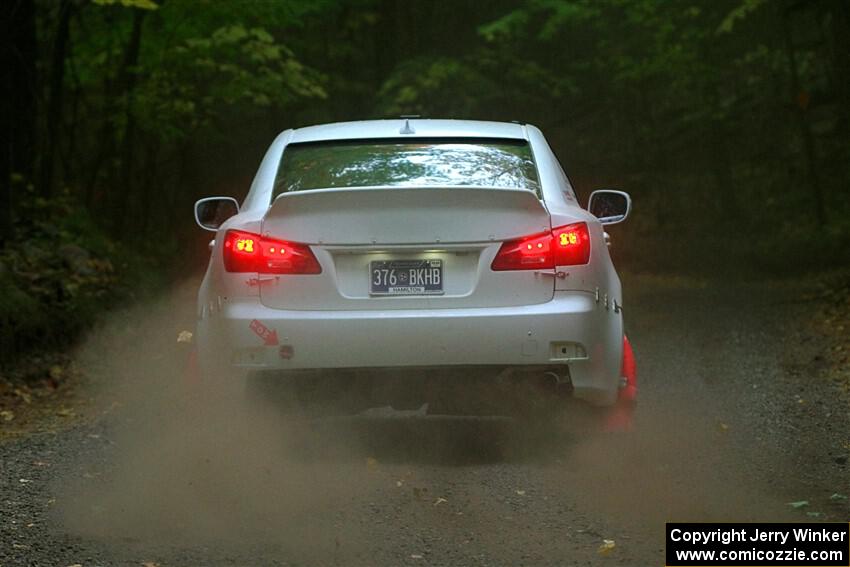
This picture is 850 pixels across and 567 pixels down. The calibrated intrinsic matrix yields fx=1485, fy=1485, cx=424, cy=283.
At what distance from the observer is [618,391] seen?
7590mm

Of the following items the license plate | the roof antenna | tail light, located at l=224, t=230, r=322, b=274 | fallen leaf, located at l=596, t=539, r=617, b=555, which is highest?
the roof antenna

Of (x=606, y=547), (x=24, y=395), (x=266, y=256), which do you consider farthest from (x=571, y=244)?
(x=24, y=395)

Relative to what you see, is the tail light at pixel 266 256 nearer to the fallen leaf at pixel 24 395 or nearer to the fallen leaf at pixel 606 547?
the fallen leaf at pixel 606 547

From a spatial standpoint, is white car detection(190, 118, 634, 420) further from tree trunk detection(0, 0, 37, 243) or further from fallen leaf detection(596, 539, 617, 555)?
tree trunk detection(0, 0, 37, 243)

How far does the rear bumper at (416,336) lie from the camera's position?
22.9ft

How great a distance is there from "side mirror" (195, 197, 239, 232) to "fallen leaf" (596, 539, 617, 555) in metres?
3.24

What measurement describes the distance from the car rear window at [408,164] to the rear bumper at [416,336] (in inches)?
26.3

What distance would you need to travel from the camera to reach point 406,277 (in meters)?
7.05

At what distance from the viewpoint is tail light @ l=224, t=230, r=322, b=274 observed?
7074 millimetres

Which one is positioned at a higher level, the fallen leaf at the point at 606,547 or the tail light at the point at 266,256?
the tail light at the point at 266,256

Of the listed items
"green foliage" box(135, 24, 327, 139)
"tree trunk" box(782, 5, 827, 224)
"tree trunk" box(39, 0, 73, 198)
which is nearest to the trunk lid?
"tree trunk" box(39, 0, 73, 198)

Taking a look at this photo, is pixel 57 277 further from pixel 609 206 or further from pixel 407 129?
pixel 609 206

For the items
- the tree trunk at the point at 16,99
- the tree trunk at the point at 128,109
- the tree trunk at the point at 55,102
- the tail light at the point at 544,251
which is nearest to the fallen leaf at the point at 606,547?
the tail light at the point at 544,251

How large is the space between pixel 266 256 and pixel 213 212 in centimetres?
119
